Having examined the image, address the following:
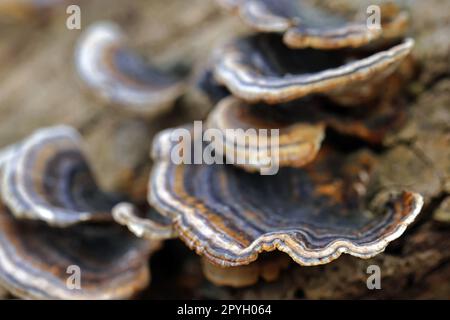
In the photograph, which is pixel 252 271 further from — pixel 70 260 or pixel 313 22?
pixel 313 22

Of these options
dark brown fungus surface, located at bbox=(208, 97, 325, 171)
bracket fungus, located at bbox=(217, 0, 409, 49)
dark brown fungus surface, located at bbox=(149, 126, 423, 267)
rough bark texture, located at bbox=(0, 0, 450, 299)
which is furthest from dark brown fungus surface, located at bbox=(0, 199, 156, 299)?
bracket fungus, located at bbox=(217, 0, 409, 49)

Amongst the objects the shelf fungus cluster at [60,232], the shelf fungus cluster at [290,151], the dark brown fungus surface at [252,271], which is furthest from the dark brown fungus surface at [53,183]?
the dark brown fungus surface at [252,271]

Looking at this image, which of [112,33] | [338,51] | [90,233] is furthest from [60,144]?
[338,51]

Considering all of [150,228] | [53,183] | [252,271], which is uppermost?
[53,183]

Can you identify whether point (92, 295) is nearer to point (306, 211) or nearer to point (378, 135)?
point (306, 211)

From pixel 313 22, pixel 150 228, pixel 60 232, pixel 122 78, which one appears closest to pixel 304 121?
pixel 313 22
